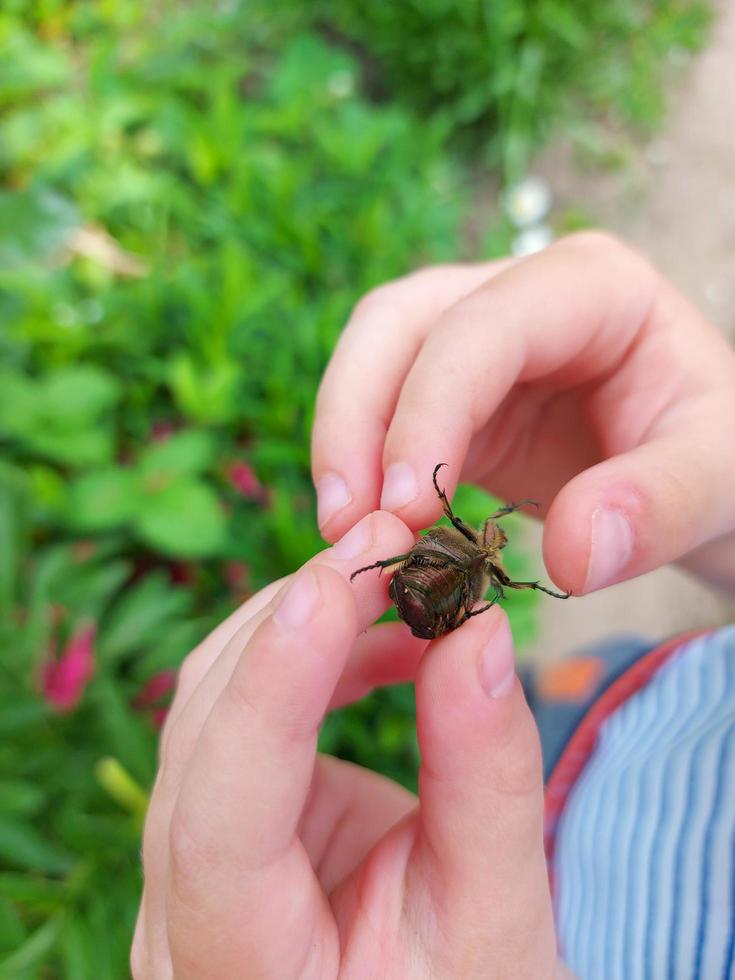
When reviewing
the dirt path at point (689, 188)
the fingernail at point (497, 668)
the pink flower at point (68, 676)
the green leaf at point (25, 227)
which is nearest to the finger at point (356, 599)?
the fingernail at point (497, 668)

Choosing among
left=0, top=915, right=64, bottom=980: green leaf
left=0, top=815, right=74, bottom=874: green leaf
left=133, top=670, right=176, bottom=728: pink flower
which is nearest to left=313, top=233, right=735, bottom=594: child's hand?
left=133, top=670, right=176, bottom=728: pink flower

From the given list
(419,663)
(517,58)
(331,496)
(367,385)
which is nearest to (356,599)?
(419,663)

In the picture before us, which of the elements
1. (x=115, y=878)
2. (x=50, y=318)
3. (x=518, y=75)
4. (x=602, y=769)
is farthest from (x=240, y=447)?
(x=518, y=75)

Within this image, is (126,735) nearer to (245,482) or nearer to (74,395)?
(245,482)

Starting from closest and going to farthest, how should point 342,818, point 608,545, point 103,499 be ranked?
point 608,545
point 342,818
point 103,499

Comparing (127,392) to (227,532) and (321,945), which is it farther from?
(321,945)

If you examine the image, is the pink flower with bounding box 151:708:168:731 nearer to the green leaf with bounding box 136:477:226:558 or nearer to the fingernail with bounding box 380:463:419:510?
the green leaf with bounding box 136:477:226:558
